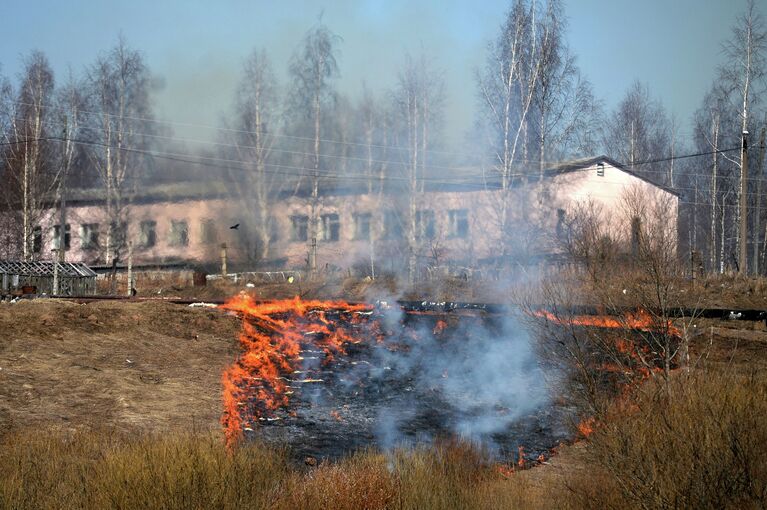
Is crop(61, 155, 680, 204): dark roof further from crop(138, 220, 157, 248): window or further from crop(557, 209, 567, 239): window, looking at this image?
crop(557, 209, 567, 239): window

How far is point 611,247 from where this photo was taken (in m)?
20.8

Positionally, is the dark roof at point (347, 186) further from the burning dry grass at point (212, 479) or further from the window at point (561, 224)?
the burning dry grass at point (212, 479)

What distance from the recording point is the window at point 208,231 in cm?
2905

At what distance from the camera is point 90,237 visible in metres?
37.9

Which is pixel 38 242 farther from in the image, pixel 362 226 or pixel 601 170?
pixel 601 170

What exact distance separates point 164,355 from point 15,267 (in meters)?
14.1

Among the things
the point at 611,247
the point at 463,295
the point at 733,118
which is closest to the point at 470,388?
the point at 611,247

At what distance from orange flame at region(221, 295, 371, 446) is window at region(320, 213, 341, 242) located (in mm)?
8992

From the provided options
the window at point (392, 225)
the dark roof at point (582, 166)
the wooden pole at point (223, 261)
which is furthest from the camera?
the window at point (392, 225)

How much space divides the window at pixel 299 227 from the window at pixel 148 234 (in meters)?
5.90

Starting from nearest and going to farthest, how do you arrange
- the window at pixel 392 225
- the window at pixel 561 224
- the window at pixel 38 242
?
the window at pixel 561 224, the window at pixel 392 225, the window at pixel 38 242

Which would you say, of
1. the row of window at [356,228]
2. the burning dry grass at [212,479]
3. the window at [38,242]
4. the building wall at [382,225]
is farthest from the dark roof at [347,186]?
the burning dry grass at [212,479]

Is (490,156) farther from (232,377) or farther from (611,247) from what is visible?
(232,377)

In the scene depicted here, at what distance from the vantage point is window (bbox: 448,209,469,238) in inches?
1216
